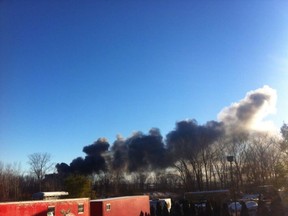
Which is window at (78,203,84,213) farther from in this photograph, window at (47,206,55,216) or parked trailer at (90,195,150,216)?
window at (47,206,55,216)

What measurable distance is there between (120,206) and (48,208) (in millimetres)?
10164

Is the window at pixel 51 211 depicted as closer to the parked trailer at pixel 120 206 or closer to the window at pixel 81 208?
the window at pixel 81 208

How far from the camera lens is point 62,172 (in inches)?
3063

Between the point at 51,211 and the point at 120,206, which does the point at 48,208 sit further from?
the point at 120,206

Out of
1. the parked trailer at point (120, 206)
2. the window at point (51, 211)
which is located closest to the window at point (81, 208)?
the parked trailer at point (120, 206)

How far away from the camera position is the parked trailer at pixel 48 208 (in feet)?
65.4

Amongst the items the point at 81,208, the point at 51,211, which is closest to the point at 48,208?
the point at 51,211

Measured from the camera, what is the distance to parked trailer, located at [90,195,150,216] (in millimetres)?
28641

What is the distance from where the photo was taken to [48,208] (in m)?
23.0

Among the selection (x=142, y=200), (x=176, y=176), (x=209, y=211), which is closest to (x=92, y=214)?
(x=142, y=200)

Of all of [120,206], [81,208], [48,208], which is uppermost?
[48,208]

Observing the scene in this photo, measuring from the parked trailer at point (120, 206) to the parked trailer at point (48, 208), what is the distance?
887 mm

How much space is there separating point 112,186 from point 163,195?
14.1m

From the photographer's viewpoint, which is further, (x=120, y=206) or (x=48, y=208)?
(x=120, y=206)
